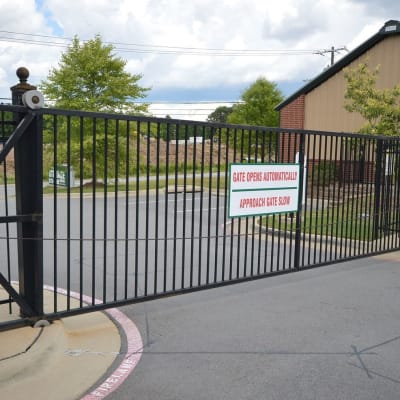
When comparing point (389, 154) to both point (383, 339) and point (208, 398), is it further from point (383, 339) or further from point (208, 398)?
point (208, 398)

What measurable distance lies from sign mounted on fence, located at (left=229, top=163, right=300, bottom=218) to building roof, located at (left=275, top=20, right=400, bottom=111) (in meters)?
15.5

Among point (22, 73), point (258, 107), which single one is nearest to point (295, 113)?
point (258, 107)

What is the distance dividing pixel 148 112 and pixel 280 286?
20140 mm

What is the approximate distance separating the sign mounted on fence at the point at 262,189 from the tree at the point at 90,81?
19080 millimetres

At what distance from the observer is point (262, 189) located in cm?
620

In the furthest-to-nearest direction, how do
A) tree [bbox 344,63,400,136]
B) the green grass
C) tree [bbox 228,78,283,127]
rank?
1. tree [bbox 228,78,283,127]
2. tree [bbox 344,63,400,136]
3. the green grass

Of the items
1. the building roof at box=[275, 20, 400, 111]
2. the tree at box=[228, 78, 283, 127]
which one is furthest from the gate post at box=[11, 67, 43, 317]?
the tree at box=[228, 78, 283, 127]

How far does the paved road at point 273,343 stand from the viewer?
376 centimetres

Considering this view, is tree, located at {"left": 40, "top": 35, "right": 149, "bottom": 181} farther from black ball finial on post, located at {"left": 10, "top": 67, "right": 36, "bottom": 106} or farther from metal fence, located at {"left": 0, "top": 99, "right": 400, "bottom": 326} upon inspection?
black ball finial on post, located at {"left": 10, "top": 67, "right": 36, "bottom": 106}

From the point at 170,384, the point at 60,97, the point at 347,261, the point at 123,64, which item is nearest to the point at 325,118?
the point at 123,64

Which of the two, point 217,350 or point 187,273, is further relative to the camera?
point 187,273

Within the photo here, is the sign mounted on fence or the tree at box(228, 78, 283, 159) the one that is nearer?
the sign mounted on fence

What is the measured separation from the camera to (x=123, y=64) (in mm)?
25328

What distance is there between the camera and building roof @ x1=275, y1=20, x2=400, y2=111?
19328 millimetres
